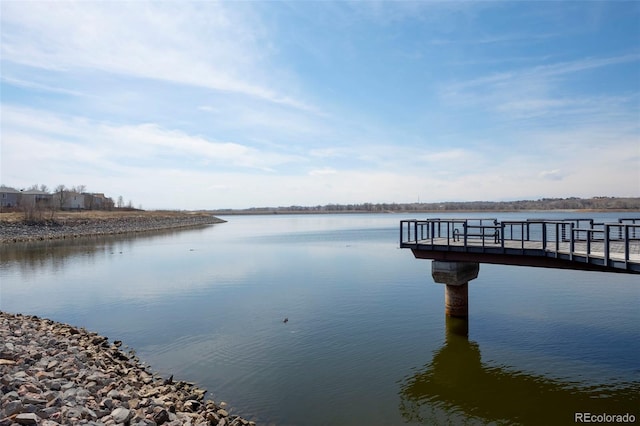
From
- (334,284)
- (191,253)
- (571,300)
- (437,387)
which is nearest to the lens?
(437,387)

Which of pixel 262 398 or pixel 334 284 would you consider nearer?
pixel 262 398

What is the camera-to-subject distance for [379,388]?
13172 mm

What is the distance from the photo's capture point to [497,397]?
1254cm

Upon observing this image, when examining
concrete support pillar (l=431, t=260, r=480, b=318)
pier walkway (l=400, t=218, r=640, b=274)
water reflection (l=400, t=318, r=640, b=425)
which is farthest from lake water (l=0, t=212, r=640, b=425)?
pier walkway (l=400, t=218, r=640, b=274)

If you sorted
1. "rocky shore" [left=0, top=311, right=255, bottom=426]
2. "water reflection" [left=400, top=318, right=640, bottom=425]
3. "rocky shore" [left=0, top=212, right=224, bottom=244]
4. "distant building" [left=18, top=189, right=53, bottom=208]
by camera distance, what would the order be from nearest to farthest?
"rocky shore" [left=0, top=311, right=255, bottom=426] < "water reflection" [left=400, top=318, right=640, bottom=425] < "rocky shore" [left=0, top=212, right=224, bottom=244] < "distant building" [left=18, top=189, right=53, bottom=208]

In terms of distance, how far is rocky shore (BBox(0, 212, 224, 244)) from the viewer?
219 ft

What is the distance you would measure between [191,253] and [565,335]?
41.6 meters

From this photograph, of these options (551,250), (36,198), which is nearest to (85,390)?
(551,250)

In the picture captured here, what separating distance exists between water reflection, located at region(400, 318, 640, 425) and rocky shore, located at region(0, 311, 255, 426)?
5.18 metres

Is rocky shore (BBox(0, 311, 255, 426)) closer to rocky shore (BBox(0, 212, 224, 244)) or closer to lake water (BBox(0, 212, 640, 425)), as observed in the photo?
lake water (BBox(0, 212, 640, 425))

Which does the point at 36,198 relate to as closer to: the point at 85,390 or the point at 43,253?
the point at 43,253

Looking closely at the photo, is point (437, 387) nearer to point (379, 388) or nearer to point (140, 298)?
point (379, 388)

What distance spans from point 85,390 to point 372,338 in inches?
424

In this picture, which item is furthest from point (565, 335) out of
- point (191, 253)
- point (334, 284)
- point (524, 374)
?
point (191, 253)
